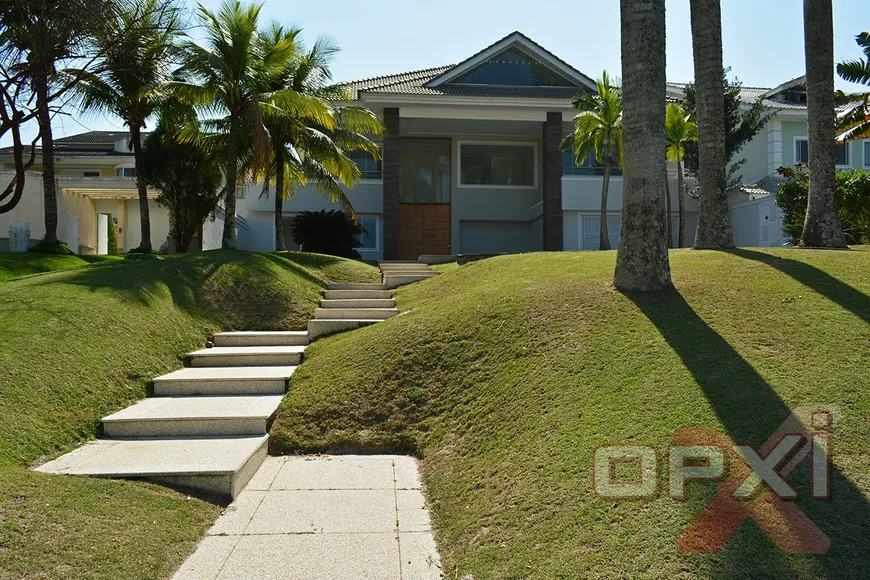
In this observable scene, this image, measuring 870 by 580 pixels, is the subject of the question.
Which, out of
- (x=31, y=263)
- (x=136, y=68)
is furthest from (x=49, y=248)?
(x=136, y=68)

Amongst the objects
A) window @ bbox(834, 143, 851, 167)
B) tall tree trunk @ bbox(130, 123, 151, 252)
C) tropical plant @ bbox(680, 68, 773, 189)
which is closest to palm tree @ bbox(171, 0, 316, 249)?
tall tree trunk @ bbox(130, 123, 151, 252)

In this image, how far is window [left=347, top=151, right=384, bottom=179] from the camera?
24.7m

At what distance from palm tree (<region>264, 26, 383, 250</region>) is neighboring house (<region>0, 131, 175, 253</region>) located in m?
8.74

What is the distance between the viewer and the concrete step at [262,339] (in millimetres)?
9867

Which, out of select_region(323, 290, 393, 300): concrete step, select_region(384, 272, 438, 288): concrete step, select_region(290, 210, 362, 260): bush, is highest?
select_region(290, 210, 362, 260): bush

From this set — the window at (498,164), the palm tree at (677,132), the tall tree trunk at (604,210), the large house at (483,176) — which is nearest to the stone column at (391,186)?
the large house at (483,176)

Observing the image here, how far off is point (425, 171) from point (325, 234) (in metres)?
6.48

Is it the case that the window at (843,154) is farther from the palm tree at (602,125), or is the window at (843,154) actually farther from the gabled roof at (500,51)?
the gabled roof at (500,51)

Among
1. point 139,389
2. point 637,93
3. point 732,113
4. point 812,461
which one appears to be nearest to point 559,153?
point 732,113

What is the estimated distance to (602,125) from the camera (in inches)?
852

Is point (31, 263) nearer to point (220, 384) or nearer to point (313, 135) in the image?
point (313, 135)

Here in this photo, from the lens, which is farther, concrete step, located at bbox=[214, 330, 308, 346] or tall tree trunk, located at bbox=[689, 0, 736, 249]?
concrete step, located at bbox=[214, 330, 308, 346]

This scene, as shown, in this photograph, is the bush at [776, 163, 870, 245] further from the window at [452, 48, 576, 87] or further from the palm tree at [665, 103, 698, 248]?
the window at [452, 48, 576, 87]

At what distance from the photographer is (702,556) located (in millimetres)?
3326
